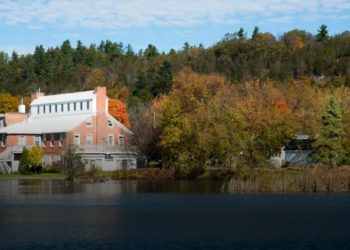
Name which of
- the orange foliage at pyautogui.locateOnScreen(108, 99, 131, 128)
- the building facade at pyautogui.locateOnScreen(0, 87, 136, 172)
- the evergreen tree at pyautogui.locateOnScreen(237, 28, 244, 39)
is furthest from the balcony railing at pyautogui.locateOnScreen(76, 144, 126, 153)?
the evergreen tree at pyautogui.locateOnScreen(237, 28, 244, 39)

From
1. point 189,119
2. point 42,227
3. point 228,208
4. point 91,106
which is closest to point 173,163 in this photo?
point 189,119

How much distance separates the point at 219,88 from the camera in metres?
99.4

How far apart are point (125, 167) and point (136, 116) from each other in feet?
47.9

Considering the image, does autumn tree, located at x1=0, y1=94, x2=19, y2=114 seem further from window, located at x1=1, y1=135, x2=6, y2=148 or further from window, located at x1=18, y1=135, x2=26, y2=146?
window, located at x1=18, y1=135, x2=26, y2=146

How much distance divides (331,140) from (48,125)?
43.0m

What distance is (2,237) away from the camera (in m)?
29.0

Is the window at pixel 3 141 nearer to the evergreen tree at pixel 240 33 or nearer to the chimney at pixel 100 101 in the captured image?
the chimney at pixel 100 101

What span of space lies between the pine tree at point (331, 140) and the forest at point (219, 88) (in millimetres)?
937

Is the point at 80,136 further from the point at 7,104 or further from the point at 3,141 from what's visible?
the point at 7,104

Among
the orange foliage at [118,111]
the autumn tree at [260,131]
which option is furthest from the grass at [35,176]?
the orange foliage at [118,111]

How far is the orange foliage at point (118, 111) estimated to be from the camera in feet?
371

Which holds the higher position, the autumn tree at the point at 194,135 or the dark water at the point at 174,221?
the autumn tree at the point at 194,135

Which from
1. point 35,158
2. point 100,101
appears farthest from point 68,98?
point 35,158

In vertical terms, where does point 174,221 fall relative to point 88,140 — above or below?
below
